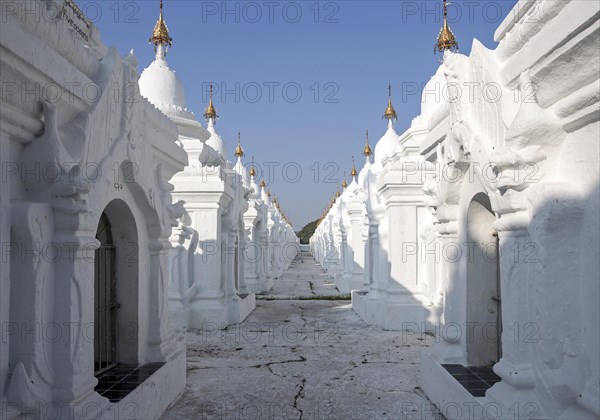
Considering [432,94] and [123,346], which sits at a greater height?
[432,94]

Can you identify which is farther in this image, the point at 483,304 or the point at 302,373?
the point at 302,373

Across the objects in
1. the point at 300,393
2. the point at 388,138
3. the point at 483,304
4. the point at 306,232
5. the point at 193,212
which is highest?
the point at 388,138

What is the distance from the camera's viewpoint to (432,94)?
9.82 m

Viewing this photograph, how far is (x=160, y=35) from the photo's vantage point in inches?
379

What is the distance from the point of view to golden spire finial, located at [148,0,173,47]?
951 cm

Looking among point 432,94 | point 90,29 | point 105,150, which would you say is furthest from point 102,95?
point 432,94

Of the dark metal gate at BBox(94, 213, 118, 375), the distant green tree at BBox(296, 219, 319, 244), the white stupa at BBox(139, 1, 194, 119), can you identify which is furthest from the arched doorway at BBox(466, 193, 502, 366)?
the distant green tree at BBox(296, 219, 319, 244)

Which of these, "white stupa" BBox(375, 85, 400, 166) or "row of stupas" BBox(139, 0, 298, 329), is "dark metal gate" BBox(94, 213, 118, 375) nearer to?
"row of stupas" BBox(139, 0, 298, 329)

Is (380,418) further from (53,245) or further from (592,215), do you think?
(53,245)

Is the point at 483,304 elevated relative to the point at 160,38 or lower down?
lower down

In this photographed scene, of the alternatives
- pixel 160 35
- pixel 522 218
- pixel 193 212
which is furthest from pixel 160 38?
pixel 522 218

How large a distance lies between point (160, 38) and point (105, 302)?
6122 millimetres

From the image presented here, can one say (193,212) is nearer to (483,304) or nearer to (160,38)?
(160,38)

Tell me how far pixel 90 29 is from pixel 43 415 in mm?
4155
